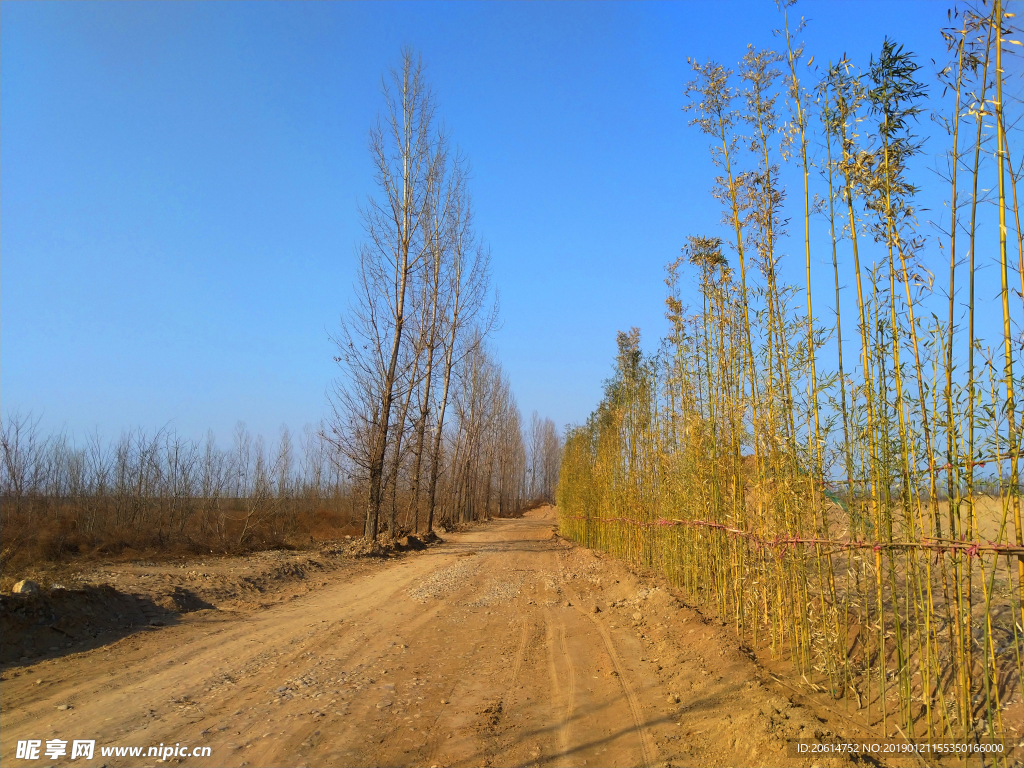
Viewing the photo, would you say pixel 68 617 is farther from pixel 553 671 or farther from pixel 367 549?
pixel 367 549

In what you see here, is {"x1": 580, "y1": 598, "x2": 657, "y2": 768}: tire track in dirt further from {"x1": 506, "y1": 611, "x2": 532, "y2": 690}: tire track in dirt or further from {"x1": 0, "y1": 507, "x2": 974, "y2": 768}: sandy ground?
{"x1": 506, "y1": 611, "x2": 532, "y2": 690}: tire track in dirt

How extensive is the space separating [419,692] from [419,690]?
0.05 m

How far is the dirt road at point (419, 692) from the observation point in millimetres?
3398

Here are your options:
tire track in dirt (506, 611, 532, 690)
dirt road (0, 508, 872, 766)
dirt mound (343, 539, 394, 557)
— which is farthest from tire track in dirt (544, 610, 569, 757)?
dirt mound (343, 539, 394, 557)

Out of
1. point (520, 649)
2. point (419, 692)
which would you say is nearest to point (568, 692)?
point (419, 692)

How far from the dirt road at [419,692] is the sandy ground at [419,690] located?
0.05 feet

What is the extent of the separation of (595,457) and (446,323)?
29.1 feet

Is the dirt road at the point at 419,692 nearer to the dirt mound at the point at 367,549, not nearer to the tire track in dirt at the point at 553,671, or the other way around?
the tire track in dirt at the point at 553,671

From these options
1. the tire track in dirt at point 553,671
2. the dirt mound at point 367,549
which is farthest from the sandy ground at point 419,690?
the dirt mound at point 367,549

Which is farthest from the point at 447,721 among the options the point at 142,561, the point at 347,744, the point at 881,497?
the point at 142,561

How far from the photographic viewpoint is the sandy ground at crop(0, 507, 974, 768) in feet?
11.1

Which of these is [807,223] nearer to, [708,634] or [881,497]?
[881,497]

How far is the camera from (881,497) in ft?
10.9

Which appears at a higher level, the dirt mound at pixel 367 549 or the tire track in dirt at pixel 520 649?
the tire track in dirt at pixel 520 649
